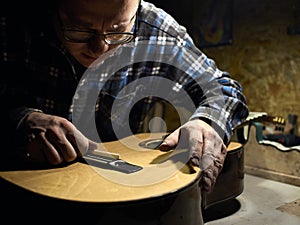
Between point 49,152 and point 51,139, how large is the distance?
0.04 metres

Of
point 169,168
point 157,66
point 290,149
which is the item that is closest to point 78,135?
point 169,168

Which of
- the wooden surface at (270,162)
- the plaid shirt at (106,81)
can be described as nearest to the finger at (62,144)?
the plaid shirt at (106,81)

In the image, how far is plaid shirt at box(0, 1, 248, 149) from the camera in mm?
1067

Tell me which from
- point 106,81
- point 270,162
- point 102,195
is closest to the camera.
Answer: point 102,195

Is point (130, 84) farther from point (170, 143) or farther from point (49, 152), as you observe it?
point (49, 152)

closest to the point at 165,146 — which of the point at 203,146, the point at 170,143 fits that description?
the point at 170,143

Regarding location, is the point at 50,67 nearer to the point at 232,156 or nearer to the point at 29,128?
the point at 29,128

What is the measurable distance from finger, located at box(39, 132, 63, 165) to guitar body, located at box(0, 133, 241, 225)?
0.02m

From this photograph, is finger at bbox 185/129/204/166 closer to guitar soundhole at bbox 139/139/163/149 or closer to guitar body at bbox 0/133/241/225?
guitar body at bbox 0/133/241/225

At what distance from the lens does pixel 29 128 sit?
82 cm

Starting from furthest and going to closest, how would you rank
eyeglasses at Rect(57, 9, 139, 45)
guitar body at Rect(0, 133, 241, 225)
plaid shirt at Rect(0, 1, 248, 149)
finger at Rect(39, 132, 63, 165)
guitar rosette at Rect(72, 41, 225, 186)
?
1. guitar rosette at Rect(72, 41, 225, 186)
2. plaid shirt at Rect(0, 1, 248, 149)
3. eyeglasses at Rect(57, 9, 139, 45)
4. finger at Rect(39, 132, 63, 165)
5. guitar body at Rect(0, 133, 241, 225)

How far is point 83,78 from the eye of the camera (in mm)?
1193

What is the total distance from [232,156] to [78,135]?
25.3 inches

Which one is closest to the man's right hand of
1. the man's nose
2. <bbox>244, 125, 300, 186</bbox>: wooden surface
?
the man's nose
